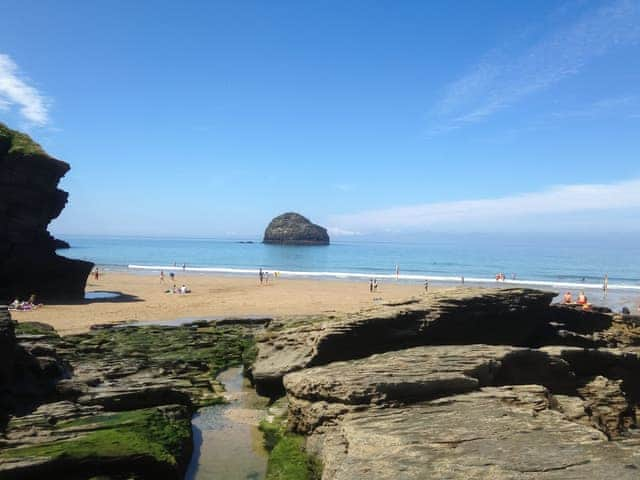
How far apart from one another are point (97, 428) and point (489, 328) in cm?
1433

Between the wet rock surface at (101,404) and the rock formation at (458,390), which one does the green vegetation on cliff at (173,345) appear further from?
the rock formation at (458,390)

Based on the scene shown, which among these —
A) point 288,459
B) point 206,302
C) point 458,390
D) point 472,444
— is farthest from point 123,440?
point 206,302

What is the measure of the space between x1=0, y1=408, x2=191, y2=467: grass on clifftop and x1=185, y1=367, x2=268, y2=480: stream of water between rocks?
64 cm

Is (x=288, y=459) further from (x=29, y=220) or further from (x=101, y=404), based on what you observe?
(x=29, y=220)

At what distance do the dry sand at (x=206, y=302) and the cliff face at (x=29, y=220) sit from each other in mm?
3621

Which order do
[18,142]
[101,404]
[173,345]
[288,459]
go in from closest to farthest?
1. [288,459]
2. [101,404]
3. [173,345]
4. [18,142]

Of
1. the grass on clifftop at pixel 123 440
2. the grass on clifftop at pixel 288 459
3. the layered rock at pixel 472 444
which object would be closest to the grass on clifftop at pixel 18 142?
the grass on clifftop at pixel 123 440

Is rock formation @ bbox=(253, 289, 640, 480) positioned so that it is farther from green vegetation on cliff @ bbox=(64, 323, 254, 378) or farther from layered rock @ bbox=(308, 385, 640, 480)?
green vegetation on cliff @ bbox=(64, 323, 254, 378)

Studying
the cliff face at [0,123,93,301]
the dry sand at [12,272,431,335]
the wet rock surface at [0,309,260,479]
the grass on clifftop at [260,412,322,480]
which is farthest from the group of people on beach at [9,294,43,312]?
the grass on clifftop at [260,412,322,480]

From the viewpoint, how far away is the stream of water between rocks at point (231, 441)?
436 inches

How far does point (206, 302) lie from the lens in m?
42.7

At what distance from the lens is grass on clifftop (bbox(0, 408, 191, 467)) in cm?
960

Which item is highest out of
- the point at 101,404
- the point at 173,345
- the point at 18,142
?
the point at 18,142

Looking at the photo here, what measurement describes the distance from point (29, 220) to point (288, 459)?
3669 cm
